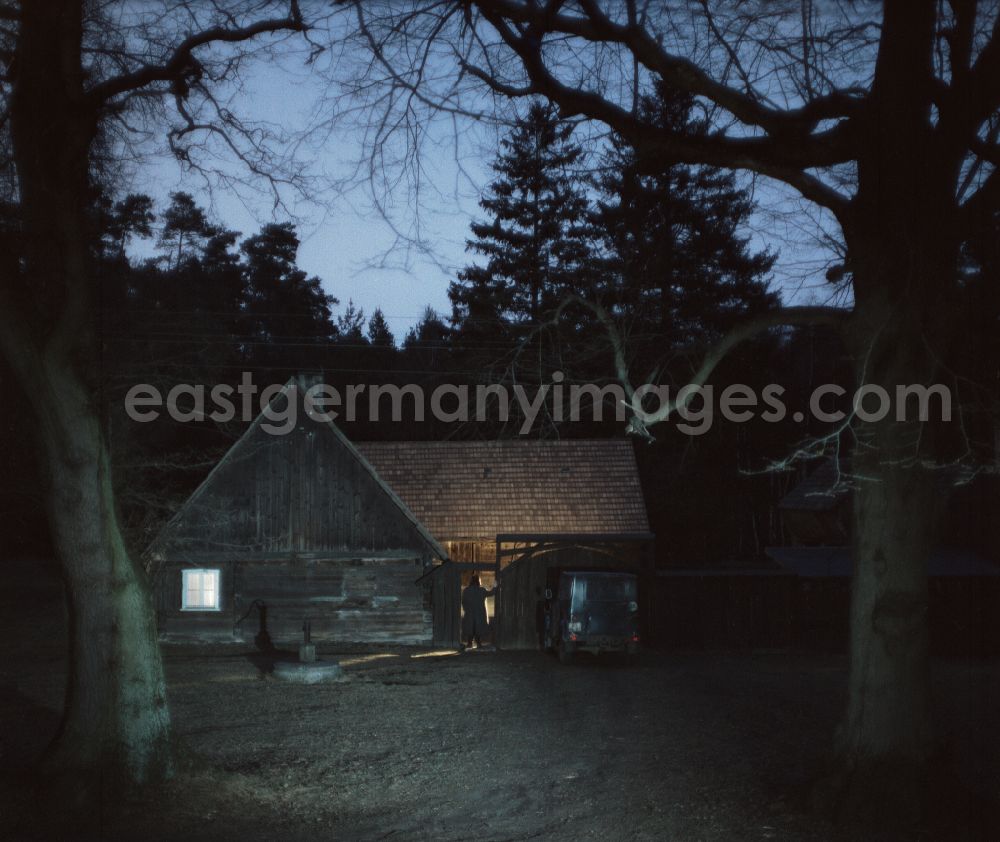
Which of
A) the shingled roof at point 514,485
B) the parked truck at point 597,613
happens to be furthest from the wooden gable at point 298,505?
the parked truck at point 597,613

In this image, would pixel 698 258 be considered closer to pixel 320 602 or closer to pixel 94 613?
pixel 320 602

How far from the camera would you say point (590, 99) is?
973cm

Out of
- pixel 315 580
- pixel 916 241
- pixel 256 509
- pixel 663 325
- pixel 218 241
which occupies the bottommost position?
pixel 315 580

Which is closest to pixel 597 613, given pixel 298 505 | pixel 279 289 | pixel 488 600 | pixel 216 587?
pixel 488 600

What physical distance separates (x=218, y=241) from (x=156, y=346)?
987 inches

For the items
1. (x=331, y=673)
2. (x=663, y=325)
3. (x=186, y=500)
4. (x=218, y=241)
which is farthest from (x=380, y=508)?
(x=218, y=241)

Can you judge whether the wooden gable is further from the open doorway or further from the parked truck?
the parked truck

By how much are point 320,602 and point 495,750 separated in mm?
16163

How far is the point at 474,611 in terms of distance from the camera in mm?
28484

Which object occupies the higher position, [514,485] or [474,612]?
[514,485]

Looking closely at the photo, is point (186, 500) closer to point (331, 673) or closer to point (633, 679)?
point (331, 673)

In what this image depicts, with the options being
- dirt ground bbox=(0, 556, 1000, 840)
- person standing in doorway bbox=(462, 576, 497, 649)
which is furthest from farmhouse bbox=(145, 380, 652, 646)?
dirt ground bbox=(0, 556, 1000, 840)

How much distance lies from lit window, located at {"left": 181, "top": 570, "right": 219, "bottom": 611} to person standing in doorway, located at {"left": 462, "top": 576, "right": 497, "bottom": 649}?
723 centimetres

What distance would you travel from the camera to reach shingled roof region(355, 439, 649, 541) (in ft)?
105
